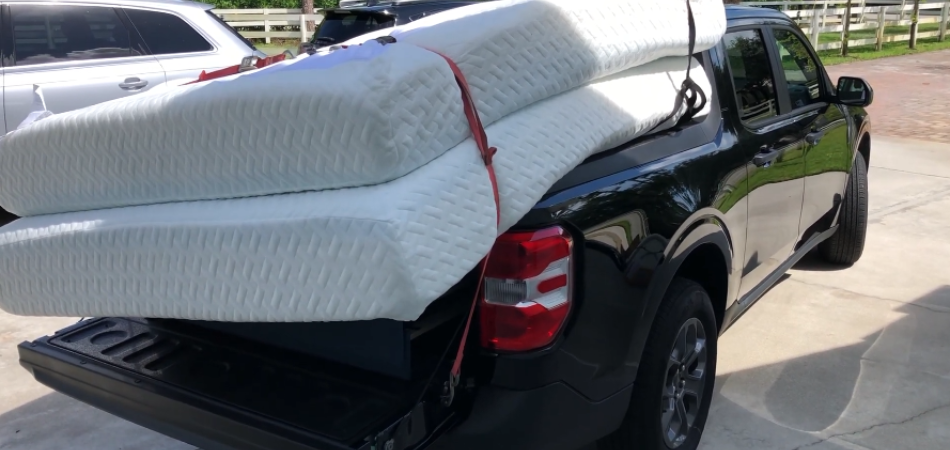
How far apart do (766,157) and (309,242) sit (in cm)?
219

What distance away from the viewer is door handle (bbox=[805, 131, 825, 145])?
4.02 metres

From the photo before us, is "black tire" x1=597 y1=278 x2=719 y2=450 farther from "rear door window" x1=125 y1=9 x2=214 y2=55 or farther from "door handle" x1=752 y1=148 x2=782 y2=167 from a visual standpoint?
"rear door window" x1=125 y1=9 x2=214 y2=55

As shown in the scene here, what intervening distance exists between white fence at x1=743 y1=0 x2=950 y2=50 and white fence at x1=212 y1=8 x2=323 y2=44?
1166cm

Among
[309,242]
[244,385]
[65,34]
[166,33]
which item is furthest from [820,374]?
[65,34]

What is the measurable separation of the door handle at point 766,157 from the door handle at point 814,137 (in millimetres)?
448

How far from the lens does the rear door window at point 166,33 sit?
6.20 metres

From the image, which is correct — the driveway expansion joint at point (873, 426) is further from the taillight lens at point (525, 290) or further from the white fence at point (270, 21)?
the white fence at point (270, 21)

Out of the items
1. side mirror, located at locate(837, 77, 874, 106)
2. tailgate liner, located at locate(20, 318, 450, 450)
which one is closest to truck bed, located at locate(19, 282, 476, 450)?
tailgate liner, located at locate(20, 318, 450, 450)

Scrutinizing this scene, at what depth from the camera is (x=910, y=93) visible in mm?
14289

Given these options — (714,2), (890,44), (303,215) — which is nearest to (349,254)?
(303,215)

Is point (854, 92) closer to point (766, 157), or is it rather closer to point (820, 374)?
point (766, 157)

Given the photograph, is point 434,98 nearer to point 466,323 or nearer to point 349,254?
point 349,254

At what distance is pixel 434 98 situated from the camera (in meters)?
A: 2.04

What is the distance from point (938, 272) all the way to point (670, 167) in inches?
136
